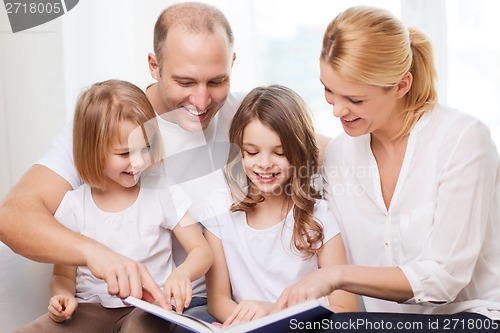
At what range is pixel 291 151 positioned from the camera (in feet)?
5.74

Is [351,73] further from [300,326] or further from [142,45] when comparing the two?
[142,45]

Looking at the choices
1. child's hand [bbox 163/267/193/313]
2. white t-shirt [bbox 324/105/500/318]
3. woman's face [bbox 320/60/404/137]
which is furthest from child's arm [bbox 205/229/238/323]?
woman's face [bbox 320/60/404/137]

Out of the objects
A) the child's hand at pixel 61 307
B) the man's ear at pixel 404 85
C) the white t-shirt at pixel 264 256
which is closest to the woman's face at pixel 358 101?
the man's ear at pixel 404 85

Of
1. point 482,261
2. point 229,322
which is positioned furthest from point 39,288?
point 482,261

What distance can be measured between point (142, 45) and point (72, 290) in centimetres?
121

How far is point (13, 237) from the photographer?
1680 millimetres

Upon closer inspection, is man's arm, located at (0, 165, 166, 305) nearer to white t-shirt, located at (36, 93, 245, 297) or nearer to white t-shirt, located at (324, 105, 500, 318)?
white t-shirt, located at (36, 93, 245, 297)

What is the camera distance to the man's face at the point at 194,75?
1.82 metres

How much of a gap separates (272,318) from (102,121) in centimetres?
70

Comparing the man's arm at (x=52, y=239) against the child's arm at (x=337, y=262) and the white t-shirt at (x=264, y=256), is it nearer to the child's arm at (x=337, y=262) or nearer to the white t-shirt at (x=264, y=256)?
the white t-shirt at (x=264, y=256)

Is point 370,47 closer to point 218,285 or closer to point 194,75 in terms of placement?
point 194,75

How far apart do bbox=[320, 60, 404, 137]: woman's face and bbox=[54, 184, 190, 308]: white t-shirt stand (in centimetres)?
46

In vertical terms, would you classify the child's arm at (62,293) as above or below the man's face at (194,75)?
below

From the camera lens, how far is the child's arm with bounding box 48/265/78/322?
163 cm
